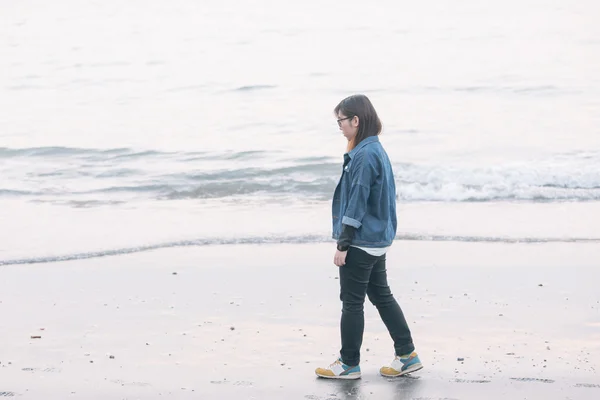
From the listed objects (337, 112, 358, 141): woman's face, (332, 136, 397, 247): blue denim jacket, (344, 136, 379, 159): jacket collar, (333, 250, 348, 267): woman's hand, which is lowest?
(333, 250, 348, 267): woman's hand

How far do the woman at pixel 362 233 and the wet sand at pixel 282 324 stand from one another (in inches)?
6.3

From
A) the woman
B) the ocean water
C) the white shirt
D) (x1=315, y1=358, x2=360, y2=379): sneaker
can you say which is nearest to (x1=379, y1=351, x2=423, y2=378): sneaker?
the woman

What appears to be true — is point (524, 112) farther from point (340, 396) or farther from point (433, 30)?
point (340, 396)

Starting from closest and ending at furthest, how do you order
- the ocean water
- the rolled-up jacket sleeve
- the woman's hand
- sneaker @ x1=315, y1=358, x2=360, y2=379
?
the rolled-up jacket sleeve < the woman's hand < sneaker @ x1=315, y1=358, x2=360, y2=379 < the ocean water

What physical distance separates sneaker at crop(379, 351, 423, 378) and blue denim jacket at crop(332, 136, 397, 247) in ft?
2.15

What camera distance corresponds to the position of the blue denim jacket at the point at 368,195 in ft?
15.8

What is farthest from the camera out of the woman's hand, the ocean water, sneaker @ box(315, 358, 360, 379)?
the ocean water

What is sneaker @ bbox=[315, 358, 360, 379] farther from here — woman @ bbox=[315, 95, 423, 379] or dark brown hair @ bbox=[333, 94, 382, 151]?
dark brown hair @ bbox=[333, 94, 382, 151]

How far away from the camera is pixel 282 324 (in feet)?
20.1

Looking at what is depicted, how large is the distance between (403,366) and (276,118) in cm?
1784

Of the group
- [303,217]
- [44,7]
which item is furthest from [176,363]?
[44,7]

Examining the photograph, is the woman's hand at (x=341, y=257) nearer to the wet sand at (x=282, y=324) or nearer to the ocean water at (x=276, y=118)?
the wet sand at (x=282, y=324)

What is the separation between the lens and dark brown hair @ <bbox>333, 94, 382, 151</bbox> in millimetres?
4895

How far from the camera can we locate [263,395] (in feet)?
15.8
